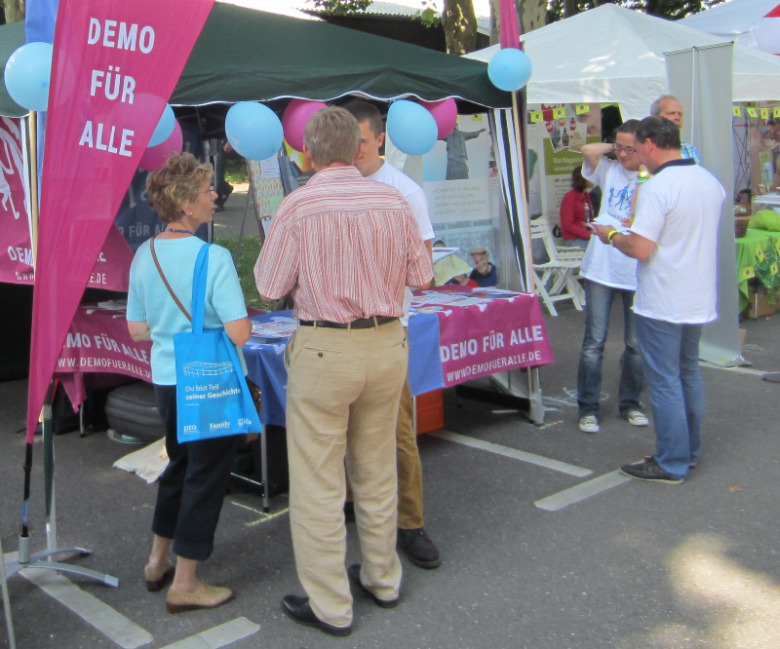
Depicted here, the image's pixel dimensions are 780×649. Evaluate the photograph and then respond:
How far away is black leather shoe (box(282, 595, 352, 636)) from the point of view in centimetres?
309

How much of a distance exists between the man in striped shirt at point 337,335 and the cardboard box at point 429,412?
2.07m

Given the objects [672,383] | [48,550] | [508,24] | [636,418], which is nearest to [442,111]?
[508,24]

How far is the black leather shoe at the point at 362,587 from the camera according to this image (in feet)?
10.8

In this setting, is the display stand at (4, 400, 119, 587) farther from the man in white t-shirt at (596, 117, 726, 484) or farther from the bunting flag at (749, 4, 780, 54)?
the bunting flag at (749, 4, 780, 54)

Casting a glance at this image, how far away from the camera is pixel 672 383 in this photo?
170 inches

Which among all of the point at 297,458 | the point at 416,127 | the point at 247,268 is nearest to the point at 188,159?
the point at 297,458

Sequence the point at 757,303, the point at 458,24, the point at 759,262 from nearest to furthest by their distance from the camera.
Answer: the point at 759,262, the point at 757,303, the point at 458,24

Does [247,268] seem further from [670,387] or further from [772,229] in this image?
[670,387]

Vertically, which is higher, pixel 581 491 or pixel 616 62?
pixel 616 62

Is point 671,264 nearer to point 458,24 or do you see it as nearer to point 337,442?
point 337,442

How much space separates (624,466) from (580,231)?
17.6 feet

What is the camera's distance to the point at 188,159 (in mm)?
3168

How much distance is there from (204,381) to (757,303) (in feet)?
23.3

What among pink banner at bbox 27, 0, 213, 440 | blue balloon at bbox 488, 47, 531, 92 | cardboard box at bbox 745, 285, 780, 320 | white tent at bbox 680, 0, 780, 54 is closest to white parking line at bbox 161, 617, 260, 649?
pink banner at bbox 27, 0, 213, 440
